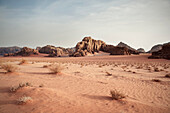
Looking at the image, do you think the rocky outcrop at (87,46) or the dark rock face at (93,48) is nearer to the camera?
the dark rock face at (93,48)

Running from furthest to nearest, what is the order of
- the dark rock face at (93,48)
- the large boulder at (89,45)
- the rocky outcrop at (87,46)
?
the large boulder at (89,45) < the rocky outcrop at (87,46) < the dark rock face at (93,48)

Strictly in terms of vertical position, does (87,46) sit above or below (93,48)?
above

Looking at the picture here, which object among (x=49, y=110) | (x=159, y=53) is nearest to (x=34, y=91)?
(x=49, y=110)

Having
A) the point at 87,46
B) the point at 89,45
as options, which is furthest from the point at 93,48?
the point at 87,46

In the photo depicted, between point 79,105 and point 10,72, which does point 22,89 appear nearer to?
point 79,105

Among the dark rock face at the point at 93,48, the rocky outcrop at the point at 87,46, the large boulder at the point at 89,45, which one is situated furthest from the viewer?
the large boulder at the point at 89,45

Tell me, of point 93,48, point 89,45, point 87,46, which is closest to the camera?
point 87,46

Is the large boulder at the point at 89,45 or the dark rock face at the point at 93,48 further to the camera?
the large boulder at the point at 89,45

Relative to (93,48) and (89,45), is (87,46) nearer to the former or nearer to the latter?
(89,45)

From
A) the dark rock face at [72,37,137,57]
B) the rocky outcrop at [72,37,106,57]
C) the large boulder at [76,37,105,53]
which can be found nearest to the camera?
the dark rock face at [72,37,137,57]

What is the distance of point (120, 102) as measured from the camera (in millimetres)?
4250

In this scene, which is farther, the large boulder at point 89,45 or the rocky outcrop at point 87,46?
the large boulder at point 89,45

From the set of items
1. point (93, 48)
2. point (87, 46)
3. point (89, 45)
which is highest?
point (89, 45)

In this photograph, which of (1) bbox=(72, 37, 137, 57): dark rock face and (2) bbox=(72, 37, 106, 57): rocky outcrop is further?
(2) bbox=(72, 37, 106, 57): rocky outcrop
